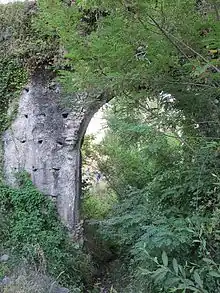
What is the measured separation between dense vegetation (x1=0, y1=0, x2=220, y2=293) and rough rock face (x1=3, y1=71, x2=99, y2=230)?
488 mm

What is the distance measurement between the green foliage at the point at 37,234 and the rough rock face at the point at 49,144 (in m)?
0.20

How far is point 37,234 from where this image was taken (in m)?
5.18

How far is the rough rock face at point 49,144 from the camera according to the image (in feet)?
18.7

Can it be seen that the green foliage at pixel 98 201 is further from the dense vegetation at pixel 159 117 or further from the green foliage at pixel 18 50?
the green foliage at pixel 18 50

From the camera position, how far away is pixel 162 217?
12.0 ft

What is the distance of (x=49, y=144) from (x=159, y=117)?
2801 mm

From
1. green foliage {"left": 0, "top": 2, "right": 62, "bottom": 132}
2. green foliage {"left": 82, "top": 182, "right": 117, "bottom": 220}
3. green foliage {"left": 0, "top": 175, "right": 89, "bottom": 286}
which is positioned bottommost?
green foliage {"left": 0, "top": 175, "right": 89, "bottom": 286}

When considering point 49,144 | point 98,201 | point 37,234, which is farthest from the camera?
point 98,201

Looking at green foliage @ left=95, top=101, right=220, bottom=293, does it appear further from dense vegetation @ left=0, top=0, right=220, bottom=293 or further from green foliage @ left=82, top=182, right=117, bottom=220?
green foliage @ left=82, top=182, right=117, bottom=220

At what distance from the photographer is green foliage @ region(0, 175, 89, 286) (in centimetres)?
485

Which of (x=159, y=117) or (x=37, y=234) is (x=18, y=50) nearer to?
(x=37, y=234)

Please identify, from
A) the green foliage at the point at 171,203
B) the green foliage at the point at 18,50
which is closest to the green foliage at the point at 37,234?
the green foliage at the point at 171,203

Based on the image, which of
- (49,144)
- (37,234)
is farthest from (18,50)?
(37,234)

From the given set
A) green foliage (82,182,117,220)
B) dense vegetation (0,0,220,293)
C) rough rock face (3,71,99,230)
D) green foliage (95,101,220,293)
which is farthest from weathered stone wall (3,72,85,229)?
green foliage (82,182,117,220)
